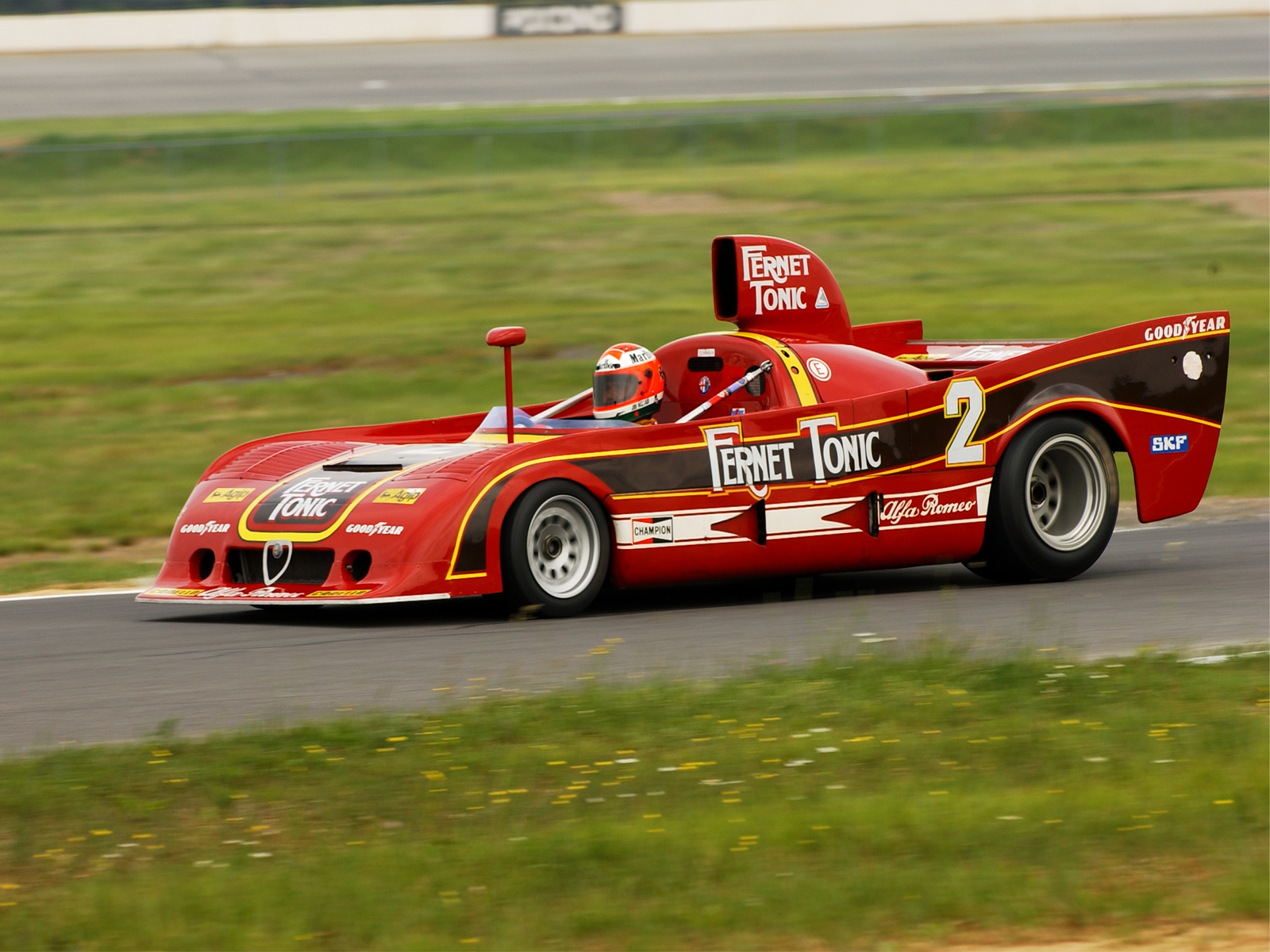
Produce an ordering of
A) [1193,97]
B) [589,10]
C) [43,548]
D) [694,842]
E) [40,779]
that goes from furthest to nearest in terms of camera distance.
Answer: [589,10], [1193,97], [43,548], [40,779], [694,842]

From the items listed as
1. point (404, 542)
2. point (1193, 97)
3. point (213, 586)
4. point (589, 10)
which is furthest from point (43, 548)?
point (589, 10)

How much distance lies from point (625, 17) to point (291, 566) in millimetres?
44571

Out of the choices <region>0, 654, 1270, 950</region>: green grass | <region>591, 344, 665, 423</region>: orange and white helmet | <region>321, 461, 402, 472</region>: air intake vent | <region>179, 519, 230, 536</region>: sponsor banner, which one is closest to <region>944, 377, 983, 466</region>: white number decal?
<region>591, 344, 665, 423</region>: orange and white helmet

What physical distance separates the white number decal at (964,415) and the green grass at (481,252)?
5.26 meters

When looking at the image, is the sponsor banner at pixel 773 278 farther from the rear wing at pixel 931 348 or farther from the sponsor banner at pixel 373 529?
the sponsor banner at pixel 373 529

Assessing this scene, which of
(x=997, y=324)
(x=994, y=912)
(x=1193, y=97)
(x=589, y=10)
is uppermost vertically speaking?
(x=589, y=10)

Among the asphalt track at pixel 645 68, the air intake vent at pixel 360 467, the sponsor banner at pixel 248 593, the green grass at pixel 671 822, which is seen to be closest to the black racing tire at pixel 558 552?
Result: the air intake vent at pixel 360 467

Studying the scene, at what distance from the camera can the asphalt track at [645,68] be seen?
41750 mm

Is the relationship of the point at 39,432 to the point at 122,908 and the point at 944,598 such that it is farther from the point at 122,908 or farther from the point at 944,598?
the point at 122,908

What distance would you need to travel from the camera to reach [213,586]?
9.81 m

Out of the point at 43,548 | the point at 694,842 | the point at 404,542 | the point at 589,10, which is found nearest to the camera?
the point at 694,842

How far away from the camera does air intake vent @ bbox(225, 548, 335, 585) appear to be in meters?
9.50

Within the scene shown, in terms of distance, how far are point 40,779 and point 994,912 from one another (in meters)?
2.97

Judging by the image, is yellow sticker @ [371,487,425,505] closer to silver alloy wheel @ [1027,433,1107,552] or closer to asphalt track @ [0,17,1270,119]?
silver alloy wheel @ [1027,433,1107,552]
